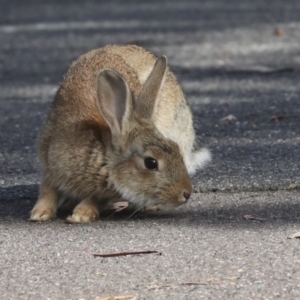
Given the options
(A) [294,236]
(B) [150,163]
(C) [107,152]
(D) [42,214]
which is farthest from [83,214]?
(A) [294,236]

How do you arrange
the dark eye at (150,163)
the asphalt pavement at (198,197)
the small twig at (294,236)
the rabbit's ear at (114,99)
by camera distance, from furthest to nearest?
1. the rabbit's ear at (114,99)
2. the dark eye at (150,163)
3. the small twig at (294,236)
4. the asphalt pavement at (198,197)

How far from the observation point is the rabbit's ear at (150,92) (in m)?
5.41

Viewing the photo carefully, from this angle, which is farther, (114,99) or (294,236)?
(114,99)

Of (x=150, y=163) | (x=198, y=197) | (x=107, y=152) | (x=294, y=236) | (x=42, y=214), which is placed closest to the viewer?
(x=294, y=236)

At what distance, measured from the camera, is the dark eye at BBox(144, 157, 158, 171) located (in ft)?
17.0

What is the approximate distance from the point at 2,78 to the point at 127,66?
500cm

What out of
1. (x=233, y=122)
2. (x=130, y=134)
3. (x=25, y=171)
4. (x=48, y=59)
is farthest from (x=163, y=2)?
(x=130, y=134)

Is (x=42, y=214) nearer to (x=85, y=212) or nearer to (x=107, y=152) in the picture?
(x=85, y=212)

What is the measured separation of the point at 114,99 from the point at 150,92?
0.21m

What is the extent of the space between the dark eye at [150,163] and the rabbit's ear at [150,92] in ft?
0.96

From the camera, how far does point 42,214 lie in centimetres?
544

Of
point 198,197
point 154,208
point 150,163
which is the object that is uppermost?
point 150,163

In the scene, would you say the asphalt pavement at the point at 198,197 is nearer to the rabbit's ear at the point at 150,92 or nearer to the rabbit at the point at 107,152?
the rabbit at the point at 107,152

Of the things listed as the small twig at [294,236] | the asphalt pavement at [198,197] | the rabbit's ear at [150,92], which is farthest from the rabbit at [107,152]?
the small twig at [294,236]
